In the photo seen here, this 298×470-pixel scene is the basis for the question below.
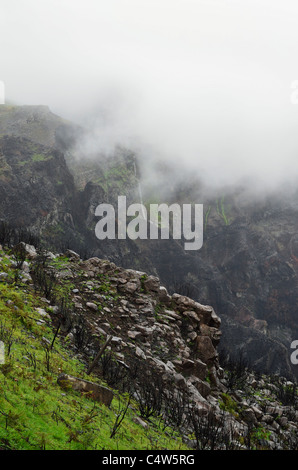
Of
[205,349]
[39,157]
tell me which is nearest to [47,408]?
[205,349]

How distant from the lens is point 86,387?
8336 mm

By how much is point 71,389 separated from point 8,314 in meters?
4.16

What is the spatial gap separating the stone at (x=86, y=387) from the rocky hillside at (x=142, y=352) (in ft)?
0.08

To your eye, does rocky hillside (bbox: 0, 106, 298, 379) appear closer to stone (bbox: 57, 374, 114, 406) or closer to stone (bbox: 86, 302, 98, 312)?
stone (bbox: 86, 302, 98, 312)

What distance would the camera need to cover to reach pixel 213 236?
168 metres

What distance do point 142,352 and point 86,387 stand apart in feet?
20.9

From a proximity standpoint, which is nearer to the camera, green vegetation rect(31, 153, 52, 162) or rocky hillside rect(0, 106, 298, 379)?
rocky hillside rect(0, 106, 298, 379)

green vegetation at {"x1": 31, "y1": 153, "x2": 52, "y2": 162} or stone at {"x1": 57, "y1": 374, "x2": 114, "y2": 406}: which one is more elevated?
green vegetation at {"x1": 31, "y1": 153, "x2": 52, "y2": 162}

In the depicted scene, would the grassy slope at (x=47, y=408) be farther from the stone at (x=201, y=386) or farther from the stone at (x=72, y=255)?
the stone at (x=72, y=255)

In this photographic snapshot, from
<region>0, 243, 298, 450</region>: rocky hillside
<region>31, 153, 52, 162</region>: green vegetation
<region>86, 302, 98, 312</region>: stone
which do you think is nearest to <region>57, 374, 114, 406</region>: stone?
<region>0, 243, 298, 450</region>: rocky hillside

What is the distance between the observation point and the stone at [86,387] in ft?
26.4

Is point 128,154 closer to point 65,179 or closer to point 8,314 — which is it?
point 65,179

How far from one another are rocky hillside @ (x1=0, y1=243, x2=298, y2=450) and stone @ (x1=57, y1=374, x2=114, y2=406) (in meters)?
0.03

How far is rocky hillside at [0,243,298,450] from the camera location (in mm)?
9727
